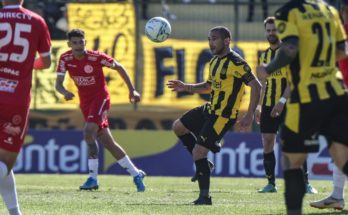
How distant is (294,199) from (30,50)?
264cm

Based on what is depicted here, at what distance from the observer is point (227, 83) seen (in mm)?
11617

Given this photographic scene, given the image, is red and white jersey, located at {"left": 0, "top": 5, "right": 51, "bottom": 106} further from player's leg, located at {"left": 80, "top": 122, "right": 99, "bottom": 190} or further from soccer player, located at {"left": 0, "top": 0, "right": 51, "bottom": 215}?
player's leg, located at {"left": 80, "top": 122, "right": 99, "bottom": 190}

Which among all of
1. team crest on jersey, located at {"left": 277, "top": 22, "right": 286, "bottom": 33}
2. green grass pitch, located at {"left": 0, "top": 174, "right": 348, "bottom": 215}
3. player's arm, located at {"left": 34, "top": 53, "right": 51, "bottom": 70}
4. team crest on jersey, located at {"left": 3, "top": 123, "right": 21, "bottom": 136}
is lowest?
green grass pitch, located at {"left": 0, "top": 174, "right": 348, "bottom": 215}

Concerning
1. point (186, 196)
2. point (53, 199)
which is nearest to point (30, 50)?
point (53, 199)

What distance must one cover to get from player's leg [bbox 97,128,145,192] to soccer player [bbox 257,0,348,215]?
17.7 feet

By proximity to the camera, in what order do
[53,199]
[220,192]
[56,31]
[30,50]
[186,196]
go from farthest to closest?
[56,31]
[220,192]
[186,196]
[53,199]
[30,50]

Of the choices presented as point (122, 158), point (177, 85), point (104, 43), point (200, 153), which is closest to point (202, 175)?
point (200, 153)

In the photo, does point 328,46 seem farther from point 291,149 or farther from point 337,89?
point 291,149

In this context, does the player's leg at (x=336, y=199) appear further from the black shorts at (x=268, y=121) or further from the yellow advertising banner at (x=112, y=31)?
the yellow advertising banner at (x=112, y=31)

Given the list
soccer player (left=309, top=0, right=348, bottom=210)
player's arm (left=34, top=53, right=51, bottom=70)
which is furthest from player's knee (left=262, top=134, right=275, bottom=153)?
player's arm (left=34, top=53, right=51, bottom=70)

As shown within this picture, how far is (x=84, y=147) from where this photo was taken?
2056 cm

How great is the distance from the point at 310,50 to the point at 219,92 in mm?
3806

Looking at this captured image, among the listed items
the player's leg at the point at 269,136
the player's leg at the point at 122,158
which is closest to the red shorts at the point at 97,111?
the player's leg at the point at 122,158

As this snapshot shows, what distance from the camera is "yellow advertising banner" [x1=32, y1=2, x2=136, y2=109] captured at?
901 inches
